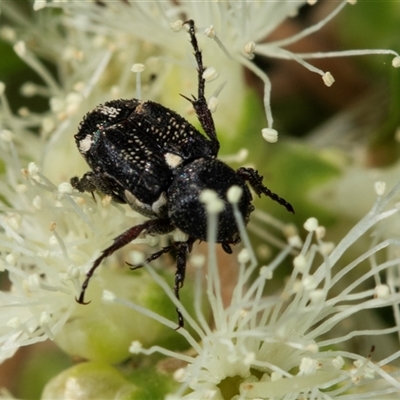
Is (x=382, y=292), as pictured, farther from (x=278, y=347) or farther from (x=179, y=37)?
(x=179, y=37)

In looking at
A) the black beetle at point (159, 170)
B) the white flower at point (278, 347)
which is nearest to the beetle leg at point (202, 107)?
the black beetle at point (159, 170)

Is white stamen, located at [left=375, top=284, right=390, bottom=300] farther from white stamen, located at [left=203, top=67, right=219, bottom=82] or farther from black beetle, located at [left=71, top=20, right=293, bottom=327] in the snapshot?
white stamen, located at [left=203, top=67, right=219, bottom=82]

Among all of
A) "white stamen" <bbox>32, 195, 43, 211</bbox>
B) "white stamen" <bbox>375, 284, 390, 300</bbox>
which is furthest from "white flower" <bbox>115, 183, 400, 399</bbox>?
"white stamen" <bbox>32, 195, 43, 211</bbox>

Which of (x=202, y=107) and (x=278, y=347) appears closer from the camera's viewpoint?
(x=278, y=347)

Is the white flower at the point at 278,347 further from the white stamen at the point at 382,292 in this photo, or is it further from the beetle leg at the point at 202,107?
the beetle leg at the point at 202,107

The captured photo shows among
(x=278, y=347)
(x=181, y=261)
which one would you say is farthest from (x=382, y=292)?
(x=181, y=261)

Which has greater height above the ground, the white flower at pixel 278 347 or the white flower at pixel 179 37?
the white flower at pixel 179 37

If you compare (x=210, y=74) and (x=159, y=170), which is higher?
(x=210, y=74)

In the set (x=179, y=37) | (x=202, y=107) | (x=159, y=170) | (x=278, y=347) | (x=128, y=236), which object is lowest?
(x=278, y=347)

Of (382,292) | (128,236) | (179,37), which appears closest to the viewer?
(382,292)
